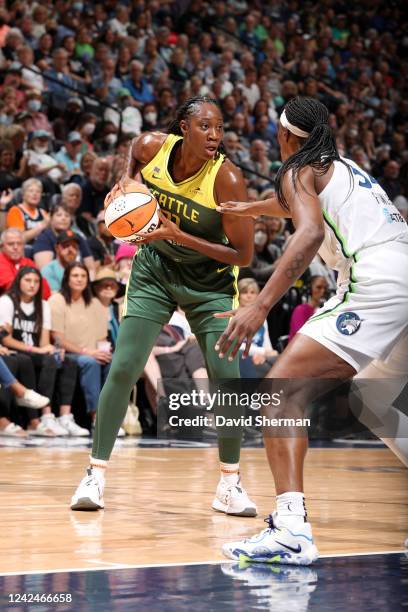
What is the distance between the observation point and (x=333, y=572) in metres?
3.16

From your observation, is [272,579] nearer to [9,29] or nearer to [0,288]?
[0,288]

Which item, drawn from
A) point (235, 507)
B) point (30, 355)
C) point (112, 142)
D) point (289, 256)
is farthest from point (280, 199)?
point (112, 142)

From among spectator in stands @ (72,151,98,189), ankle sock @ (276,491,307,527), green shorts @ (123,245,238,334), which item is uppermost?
ankle sock @ (276,491,307,527)

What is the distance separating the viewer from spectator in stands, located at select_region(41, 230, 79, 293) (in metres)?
8.86

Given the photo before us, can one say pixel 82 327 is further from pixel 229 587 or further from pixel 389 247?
pixel 229 587

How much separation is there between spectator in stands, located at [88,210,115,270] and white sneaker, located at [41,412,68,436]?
178 centimetres

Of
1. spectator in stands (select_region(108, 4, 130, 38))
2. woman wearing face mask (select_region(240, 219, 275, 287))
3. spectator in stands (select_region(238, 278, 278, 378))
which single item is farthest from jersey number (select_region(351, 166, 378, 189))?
spectator in stands (select_region(108, 4, 130, 38))

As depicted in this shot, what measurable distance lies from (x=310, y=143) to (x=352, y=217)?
0.30 meters

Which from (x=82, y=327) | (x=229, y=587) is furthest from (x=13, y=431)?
(x=229, y=587)

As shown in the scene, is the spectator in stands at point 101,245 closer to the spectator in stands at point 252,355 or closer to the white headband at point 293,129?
the spectator in stands at point 252,355

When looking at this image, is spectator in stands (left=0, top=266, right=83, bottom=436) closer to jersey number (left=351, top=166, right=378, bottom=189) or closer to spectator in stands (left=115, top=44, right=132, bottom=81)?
jersey number (left=351, top=166, right=378, bottom=189)

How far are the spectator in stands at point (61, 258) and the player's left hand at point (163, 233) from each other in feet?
15.2

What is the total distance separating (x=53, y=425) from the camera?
26.3 ft

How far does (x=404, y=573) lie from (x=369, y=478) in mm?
2879
